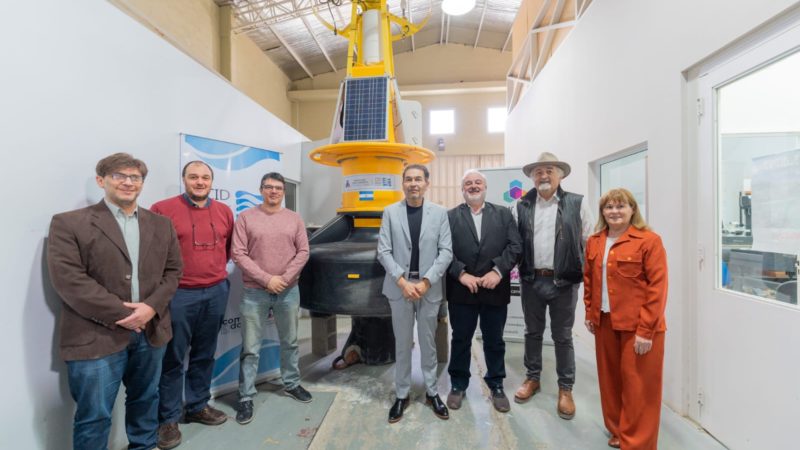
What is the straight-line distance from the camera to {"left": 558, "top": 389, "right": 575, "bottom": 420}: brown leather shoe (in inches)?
87.1

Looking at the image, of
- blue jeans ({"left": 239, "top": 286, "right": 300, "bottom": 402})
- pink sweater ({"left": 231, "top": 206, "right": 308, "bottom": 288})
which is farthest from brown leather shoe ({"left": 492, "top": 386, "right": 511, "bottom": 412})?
pink sweater ({"left": 231, "top": 206, "right": 308, "bottom": 288})

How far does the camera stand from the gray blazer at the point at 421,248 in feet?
6.95

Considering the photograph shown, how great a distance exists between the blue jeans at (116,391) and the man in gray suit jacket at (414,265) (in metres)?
1.28

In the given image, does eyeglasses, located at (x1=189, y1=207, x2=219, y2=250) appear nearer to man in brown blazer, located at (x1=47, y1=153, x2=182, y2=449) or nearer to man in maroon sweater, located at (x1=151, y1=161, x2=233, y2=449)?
man in maroon sweater, located at (x1=151, y1=161, x2=233, y2=449)

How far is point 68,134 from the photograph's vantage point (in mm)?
1634

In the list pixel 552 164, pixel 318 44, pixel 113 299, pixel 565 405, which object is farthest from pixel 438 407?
pixel 318 44

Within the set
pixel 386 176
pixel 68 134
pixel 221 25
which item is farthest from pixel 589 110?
pixel 221 25

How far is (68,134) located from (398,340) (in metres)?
1.98

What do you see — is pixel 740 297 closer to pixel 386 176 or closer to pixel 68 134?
pixel 386 176

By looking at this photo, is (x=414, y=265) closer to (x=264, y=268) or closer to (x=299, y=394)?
(x=264, y=268)

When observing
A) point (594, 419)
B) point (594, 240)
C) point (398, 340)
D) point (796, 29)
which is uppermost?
point (796, 29)

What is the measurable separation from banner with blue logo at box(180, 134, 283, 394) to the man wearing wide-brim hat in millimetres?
1953

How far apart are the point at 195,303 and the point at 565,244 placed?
7.22 feet

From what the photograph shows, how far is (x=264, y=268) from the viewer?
2252 mm
